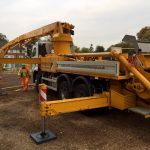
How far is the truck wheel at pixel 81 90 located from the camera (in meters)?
7.18

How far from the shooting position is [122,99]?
20.3ft

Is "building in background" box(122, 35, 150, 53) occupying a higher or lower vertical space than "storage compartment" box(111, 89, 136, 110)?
higher

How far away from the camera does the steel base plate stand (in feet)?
17.2

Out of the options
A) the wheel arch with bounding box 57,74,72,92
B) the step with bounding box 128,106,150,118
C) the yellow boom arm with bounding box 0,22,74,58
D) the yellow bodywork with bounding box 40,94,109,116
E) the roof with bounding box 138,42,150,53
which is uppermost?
the yellow boom arm with bounding box 0,22,74,58

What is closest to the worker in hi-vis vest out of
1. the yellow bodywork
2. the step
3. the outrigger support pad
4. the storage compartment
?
the yellow bodywork

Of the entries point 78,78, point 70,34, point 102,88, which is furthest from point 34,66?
point 102,88

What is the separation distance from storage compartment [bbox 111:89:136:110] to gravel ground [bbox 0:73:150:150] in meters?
0.53

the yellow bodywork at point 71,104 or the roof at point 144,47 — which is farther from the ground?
the roof at point 144,47

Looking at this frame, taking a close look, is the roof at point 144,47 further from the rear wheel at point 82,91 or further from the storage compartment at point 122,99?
the rear wheel at point 82,91

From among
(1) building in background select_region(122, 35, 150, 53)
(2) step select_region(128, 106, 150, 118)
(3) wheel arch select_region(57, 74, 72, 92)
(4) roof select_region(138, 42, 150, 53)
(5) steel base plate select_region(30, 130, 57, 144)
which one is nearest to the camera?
(5) steel base plate select_region(30, 130, 57, 144)

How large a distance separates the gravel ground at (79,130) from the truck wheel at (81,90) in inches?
22.6

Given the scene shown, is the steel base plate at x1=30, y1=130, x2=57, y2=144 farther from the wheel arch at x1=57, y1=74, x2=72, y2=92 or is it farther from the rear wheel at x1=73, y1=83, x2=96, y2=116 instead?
the wheel arch at x1=57, y1=74, x2=72, y2=92

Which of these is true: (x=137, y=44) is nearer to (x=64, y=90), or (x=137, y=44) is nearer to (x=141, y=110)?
(x=141, y=110)

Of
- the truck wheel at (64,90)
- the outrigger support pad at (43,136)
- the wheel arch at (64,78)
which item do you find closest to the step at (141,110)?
the outrigger support pad at (43,136)
